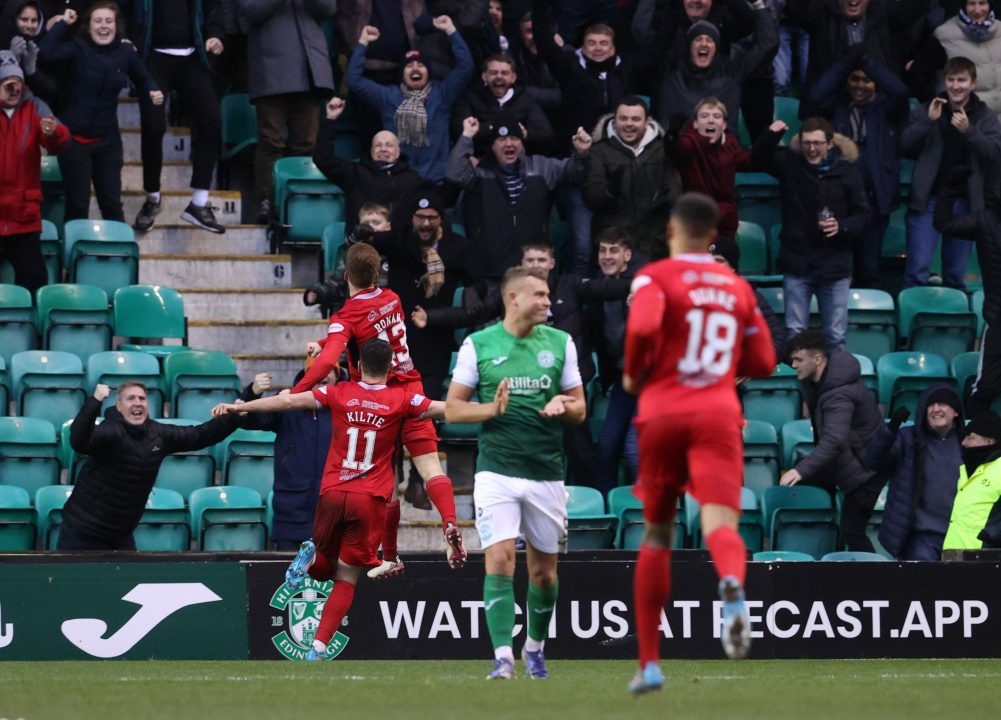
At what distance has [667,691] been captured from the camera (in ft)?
28.3

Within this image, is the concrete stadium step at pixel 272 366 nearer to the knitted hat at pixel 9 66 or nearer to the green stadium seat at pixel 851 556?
the knitted hat at pixel 9 66

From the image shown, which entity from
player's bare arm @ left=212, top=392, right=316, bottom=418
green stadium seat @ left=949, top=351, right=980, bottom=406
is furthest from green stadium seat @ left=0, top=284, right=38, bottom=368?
green stadium seat @ left=949, top=351, right=980, bottom=406

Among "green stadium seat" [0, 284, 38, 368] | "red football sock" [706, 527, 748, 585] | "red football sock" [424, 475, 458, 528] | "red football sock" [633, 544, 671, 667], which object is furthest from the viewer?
"green stadium seat" [0, 284, 38, 368]

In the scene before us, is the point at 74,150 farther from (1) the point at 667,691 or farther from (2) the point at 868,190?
(1) the point at 667,691

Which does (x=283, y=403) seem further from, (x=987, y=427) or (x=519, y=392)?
(x=987, y=427)

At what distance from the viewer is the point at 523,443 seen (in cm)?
957

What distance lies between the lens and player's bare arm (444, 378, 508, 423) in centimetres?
907

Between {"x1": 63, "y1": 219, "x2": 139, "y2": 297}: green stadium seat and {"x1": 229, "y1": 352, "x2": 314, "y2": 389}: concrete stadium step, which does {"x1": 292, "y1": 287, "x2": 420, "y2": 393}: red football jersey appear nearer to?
{"x1": 229, "y1": 352, "x2": 314, "y2": 389}: concrete stadium step

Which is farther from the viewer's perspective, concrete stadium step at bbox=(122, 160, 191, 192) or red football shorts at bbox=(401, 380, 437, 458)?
concrete stadium step at bbox=(122, 160, 191, 192)

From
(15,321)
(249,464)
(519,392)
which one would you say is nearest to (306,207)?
(15,321)

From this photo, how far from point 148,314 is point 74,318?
2.19ft

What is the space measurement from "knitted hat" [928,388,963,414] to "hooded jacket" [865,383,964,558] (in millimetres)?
30

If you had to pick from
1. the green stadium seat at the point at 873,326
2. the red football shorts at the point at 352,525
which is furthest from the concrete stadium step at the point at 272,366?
the green stadium seat at the point at 873,326

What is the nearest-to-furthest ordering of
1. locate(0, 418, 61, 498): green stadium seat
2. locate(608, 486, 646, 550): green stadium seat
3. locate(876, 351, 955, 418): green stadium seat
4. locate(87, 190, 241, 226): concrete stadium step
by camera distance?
1. locate(0, 418, 61, 498): green stadium seat
2. locate(608, 486, 646, 550): green stadium seat
3. locate(876, 351, 955, 418): green stadium seat
4. locate(87, 190, 241, 226): concrete stadium step
